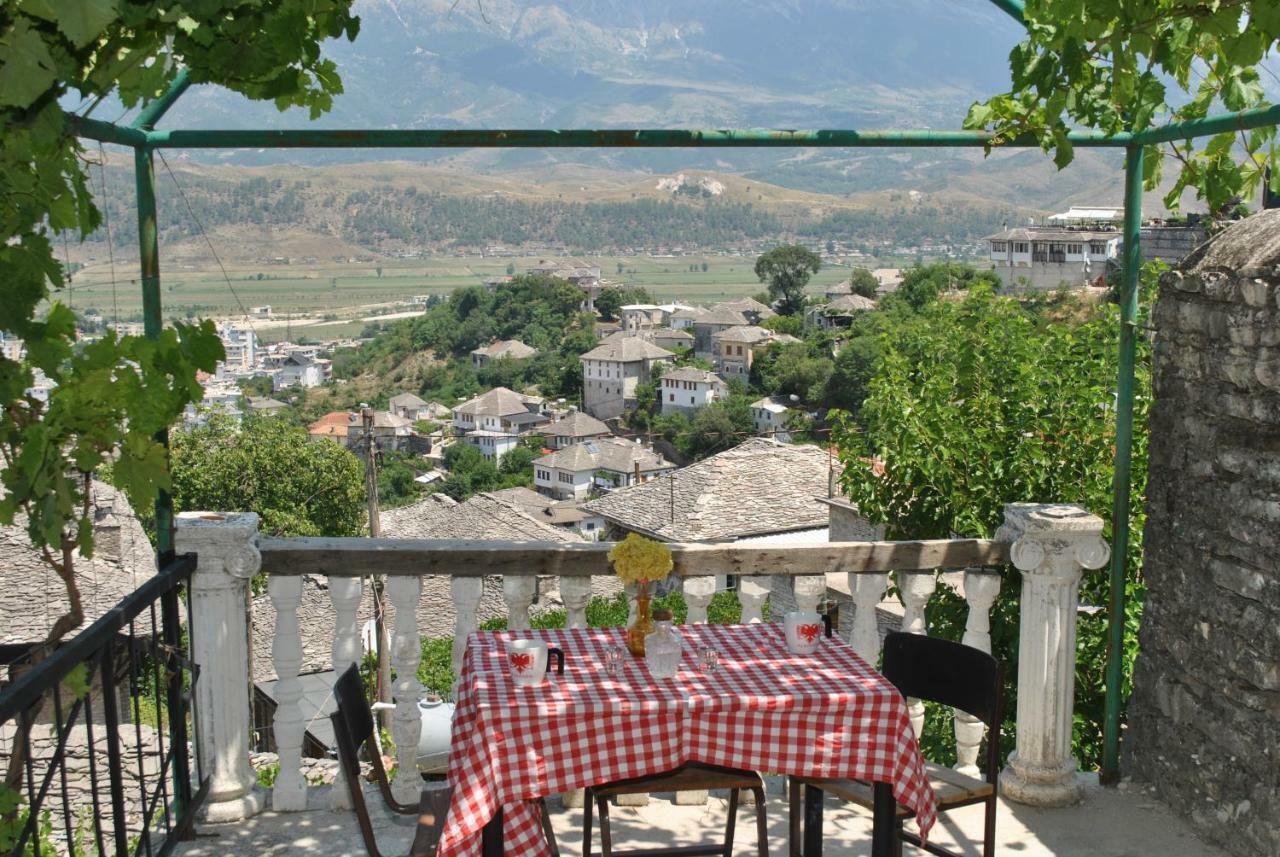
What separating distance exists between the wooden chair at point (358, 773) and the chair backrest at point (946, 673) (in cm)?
110

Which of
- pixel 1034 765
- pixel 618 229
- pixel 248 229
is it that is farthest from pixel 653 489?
pixel 618 229

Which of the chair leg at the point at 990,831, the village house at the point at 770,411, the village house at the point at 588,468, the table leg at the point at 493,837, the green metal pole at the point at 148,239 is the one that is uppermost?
the green metal pole at the point at 148,239

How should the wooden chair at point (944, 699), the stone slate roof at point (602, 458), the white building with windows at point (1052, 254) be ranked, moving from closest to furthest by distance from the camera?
the wooden chair at point (944, 699) → the stone slate roof at point (602, 458) → the white building with windows at point (1052, 254)

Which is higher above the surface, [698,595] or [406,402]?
[698,595]

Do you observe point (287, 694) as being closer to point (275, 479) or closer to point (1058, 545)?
point (1058, 545)

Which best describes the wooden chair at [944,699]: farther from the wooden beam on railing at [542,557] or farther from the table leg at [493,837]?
the table leg at [493,837]

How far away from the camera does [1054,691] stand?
3965mm

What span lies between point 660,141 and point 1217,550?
2031mm

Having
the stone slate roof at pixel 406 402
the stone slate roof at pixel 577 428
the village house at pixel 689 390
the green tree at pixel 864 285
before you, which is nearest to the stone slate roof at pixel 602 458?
the stone slate roof at pixel 577 428

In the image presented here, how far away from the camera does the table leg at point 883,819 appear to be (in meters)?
3.04

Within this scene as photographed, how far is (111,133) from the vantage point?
10.4 feet

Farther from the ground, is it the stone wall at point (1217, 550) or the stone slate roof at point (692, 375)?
the stone wall at point (1217, 550)

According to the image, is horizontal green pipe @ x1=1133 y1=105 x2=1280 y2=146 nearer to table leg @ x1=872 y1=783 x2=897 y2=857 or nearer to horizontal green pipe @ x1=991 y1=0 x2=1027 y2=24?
horizontal green pipe @ x1=991 y1=0 x2=1027 y2=24

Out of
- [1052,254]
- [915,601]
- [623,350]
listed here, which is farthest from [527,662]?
[1052,254]
